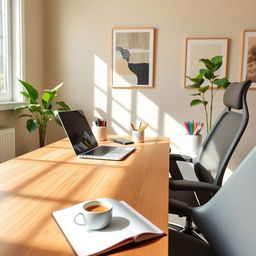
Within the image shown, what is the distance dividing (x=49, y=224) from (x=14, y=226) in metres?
0.09

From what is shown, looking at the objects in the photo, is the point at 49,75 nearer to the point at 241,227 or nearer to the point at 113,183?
the point at 113,183

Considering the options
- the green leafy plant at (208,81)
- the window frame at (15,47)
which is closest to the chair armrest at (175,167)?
the green leafy plant at (208,81)

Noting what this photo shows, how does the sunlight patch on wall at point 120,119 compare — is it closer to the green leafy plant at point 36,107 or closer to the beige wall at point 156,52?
the beige wall at point 156,52

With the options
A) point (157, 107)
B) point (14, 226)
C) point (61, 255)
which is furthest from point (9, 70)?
point (61, 255)

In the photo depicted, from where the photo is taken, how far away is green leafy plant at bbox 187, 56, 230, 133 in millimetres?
2689

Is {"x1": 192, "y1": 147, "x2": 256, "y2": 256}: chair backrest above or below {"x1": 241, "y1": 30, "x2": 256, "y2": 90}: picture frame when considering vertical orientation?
below

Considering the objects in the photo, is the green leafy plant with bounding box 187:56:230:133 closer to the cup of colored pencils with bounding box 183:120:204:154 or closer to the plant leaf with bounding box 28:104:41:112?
the cup of colored pencils with bounding box 183:120:204:154

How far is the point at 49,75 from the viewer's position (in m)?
3.31

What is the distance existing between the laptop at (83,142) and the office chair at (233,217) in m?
0.60

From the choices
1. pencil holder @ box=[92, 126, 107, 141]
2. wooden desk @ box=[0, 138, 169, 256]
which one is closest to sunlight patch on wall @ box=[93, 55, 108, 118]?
pencil holder @ box=[92, 126, 107, 141]

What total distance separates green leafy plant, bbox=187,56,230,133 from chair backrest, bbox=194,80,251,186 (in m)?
1.02

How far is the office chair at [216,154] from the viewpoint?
1407 mm

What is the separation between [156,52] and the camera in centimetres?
311

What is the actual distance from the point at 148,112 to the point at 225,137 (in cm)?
163
